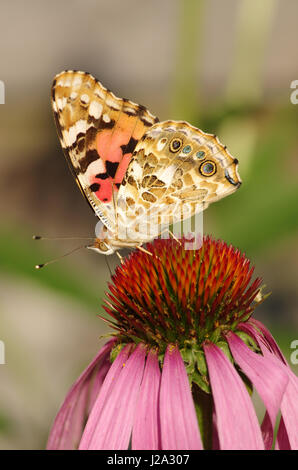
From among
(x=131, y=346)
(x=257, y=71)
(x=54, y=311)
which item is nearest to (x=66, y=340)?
(x=54, y=311)

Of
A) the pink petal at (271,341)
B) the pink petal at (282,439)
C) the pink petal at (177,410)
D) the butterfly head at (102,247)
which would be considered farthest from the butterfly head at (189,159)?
the pink petal at (282,439)

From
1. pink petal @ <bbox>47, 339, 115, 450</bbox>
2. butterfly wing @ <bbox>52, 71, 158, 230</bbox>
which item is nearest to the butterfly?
butterfly wing @ <bbox>52, 71, 158, 230</bbox>

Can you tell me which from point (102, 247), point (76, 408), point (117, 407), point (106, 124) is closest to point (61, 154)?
point (106, 124)

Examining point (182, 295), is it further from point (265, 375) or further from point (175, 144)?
point (175, 144)

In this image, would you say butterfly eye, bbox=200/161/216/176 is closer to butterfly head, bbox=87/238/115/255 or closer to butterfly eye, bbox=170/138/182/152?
butterfly eye, bbox=170/138/182/152

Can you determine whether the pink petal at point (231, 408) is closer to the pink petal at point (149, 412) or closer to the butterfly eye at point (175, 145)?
the pink petal at point (149, 412)

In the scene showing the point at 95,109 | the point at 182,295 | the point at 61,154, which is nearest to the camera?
the point at 182,295

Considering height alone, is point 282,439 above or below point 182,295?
below

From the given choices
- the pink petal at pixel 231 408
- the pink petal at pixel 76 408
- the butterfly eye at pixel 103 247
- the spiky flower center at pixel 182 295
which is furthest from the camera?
the butterfly eye at pixel 103 247
